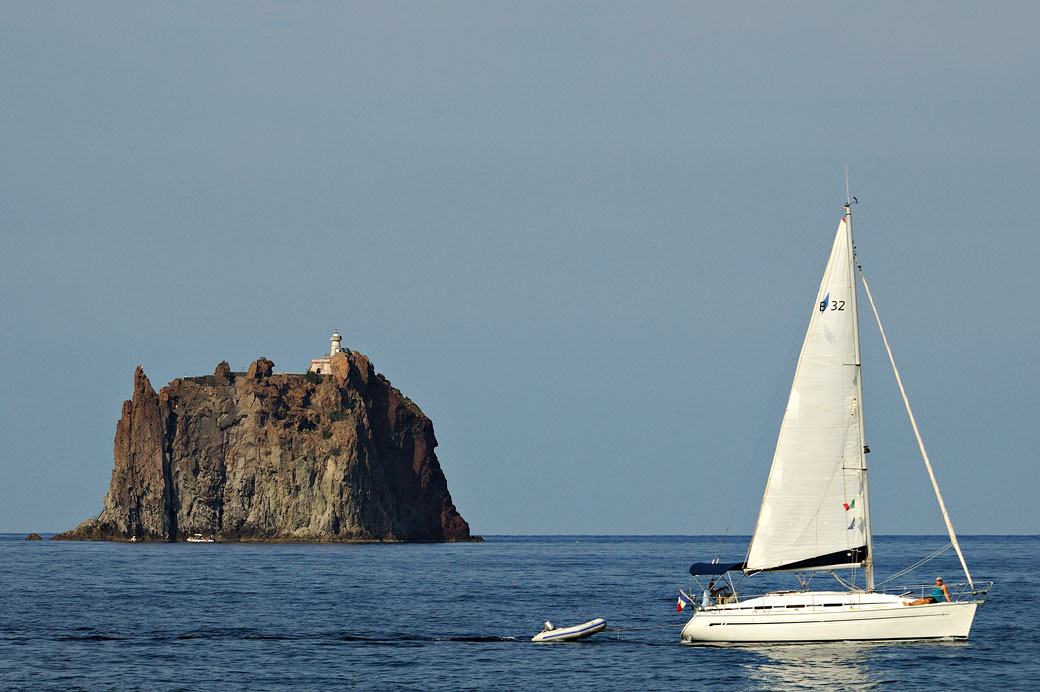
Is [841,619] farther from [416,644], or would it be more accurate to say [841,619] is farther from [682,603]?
[416,644]

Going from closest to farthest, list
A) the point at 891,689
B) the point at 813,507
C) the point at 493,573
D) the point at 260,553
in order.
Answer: the point at 891,689
the point at 813,507
the point at 493,573
the point at 260,553

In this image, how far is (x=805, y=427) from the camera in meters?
44.0

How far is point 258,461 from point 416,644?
12963 cm

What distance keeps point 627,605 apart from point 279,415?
114903 mm

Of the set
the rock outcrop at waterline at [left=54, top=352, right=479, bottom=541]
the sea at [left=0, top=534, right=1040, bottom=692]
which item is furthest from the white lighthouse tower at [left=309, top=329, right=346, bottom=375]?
the sea at [left=0, top=534, right=1040, bottom=692]

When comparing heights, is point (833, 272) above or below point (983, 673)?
above

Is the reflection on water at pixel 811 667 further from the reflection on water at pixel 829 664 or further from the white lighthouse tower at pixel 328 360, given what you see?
the white lighthouse tower at pixel 328 360

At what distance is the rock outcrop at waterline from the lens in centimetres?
17100

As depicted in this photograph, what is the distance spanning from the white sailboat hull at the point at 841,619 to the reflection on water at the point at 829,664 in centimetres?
40

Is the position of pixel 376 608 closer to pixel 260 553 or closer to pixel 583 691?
pixel 583 691

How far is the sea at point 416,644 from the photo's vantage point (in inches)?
1572

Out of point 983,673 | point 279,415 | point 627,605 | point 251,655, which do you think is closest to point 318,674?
point 251,655

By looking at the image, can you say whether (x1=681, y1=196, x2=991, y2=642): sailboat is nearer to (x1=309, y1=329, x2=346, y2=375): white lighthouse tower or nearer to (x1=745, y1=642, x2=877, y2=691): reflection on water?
(x1=745, y1=642, x2=877, y2=691): reflection on water

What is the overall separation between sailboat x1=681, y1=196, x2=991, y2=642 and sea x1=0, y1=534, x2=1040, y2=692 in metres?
0.97
